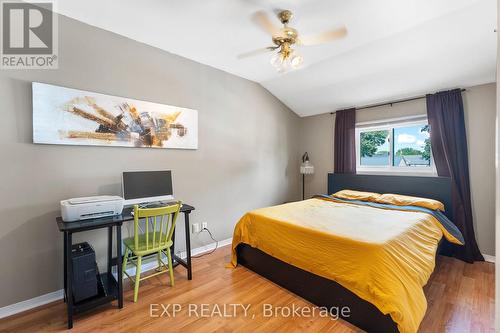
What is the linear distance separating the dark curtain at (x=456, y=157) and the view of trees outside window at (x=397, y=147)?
0.98ft

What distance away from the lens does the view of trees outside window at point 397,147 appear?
3.44 m

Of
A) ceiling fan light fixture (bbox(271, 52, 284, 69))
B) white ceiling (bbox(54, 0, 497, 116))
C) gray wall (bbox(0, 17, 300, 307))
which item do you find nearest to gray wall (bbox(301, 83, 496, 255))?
white ceiling (bbox(54, 0, 497, 116))

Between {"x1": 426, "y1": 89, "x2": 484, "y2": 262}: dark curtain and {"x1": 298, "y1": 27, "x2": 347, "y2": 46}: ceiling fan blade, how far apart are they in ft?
7.03

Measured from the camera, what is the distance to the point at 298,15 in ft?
7.13

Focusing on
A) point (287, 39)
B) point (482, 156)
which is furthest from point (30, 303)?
point (482, 156)

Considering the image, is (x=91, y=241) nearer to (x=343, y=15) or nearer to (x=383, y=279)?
(x=383, y=279)

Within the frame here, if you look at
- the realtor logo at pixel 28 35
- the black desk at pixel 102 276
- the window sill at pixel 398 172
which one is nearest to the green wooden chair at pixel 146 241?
the black desk at pixel 102 276

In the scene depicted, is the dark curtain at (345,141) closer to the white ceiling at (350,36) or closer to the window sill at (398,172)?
the window sill at (398,172)

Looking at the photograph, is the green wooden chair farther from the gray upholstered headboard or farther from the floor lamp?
the gray upholstered headboard

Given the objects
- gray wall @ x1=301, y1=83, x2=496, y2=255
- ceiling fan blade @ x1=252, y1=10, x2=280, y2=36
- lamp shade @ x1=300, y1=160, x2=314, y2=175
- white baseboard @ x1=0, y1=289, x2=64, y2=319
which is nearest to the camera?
ceiling fan blade @ x1=252, y1=10, x2=280, y2=36

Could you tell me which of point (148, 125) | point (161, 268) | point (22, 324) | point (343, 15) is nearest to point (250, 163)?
point (148, 125)

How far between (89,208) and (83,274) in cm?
54

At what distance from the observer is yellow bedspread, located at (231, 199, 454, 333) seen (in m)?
1.60

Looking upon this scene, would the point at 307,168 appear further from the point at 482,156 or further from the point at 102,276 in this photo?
the point at 102,276
